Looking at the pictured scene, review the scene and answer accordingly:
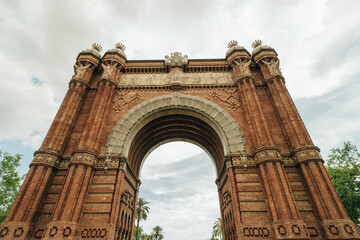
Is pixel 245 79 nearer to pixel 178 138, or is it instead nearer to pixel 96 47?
pixel 178 138

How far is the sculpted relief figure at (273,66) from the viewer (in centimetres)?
1482

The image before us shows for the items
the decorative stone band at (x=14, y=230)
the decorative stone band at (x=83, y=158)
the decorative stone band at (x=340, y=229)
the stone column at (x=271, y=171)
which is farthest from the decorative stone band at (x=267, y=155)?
the decorative stone band at (x=14, y=230)

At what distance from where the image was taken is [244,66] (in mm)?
15391

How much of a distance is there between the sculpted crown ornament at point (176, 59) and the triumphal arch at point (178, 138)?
0.11 m

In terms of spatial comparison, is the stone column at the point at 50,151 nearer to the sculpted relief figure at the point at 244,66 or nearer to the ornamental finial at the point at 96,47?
the ornamental finial at the point at 96,47

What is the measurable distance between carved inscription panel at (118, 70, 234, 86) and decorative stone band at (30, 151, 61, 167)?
7.70 metres

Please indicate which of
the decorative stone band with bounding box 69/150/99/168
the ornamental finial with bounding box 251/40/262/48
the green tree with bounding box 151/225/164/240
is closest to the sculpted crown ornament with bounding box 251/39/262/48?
the ornamental finial with bounding box 251/40/262/48

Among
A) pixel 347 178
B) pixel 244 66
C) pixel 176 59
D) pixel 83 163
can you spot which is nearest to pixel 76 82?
pixel 83 163

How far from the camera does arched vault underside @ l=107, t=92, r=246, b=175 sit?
1288 cm

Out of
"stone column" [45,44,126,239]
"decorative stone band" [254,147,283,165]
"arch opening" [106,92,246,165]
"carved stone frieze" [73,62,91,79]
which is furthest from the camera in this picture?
"carved stone frieze" [73,62,91,79]

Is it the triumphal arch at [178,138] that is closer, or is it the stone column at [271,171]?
the stone column at [271,171]

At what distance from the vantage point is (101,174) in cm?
1160

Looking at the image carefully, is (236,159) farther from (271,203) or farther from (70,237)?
(70,237)

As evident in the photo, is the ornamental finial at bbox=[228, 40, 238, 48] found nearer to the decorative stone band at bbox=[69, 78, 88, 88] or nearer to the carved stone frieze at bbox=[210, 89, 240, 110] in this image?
the carved stone frieze at bbox=[210, 89, 240, 110]
